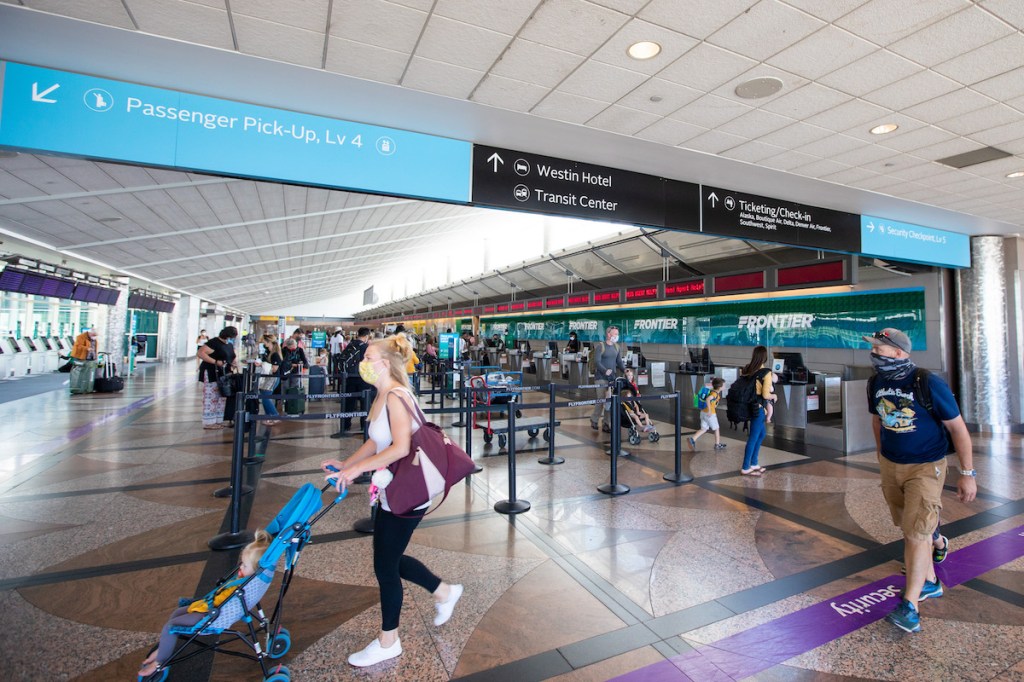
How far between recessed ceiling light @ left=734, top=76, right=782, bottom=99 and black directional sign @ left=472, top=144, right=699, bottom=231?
5.67 ft

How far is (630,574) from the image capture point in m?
3.38

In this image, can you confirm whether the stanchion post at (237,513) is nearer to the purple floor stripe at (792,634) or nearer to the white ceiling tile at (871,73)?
the purple floor stripe at (792,634)

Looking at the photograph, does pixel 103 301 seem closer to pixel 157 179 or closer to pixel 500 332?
pixel 157 179

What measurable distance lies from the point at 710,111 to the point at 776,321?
9.54m

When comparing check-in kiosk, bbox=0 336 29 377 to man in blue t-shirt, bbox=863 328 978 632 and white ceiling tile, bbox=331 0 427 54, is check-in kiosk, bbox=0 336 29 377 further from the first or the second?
man in blue t-shirt, bbox=863 328 978 632

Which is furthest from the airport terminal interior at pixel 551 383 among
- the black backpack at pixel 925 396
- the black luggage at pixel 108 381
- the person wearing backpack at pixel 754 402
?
the black luggage at pixel 108 381

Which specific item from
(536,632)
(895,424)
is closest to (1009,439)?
(895,424)

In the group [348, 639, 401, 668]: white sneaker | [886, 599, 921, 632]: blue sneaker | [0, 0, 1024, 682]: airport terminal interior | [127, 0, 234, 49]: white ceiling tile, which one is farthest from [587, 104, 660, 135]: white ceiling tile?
[348, 639, 401, 668]: white sneaker

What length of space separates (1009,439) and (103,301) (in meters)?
23.9

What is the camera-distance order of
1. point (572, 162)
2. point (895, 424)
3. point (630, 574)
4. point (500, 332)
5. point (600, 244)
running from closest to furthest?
point (895, 424) < point (630, 574) < point (572, 162) < point (600, 244) < point (500, 332)

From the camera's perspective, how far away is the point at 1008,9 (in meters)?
2.93

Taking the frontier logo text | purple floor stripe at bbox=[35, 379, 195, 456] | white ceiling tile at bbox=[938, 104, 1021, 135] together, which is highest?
white ceiling tile at bbox=[938, 104, 1021, 135]

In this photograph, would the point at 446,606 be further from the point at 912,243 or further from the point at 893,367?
the point at 912,243

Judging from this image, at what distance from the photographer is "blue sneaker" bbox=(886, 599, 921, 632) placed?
8.93 ft
